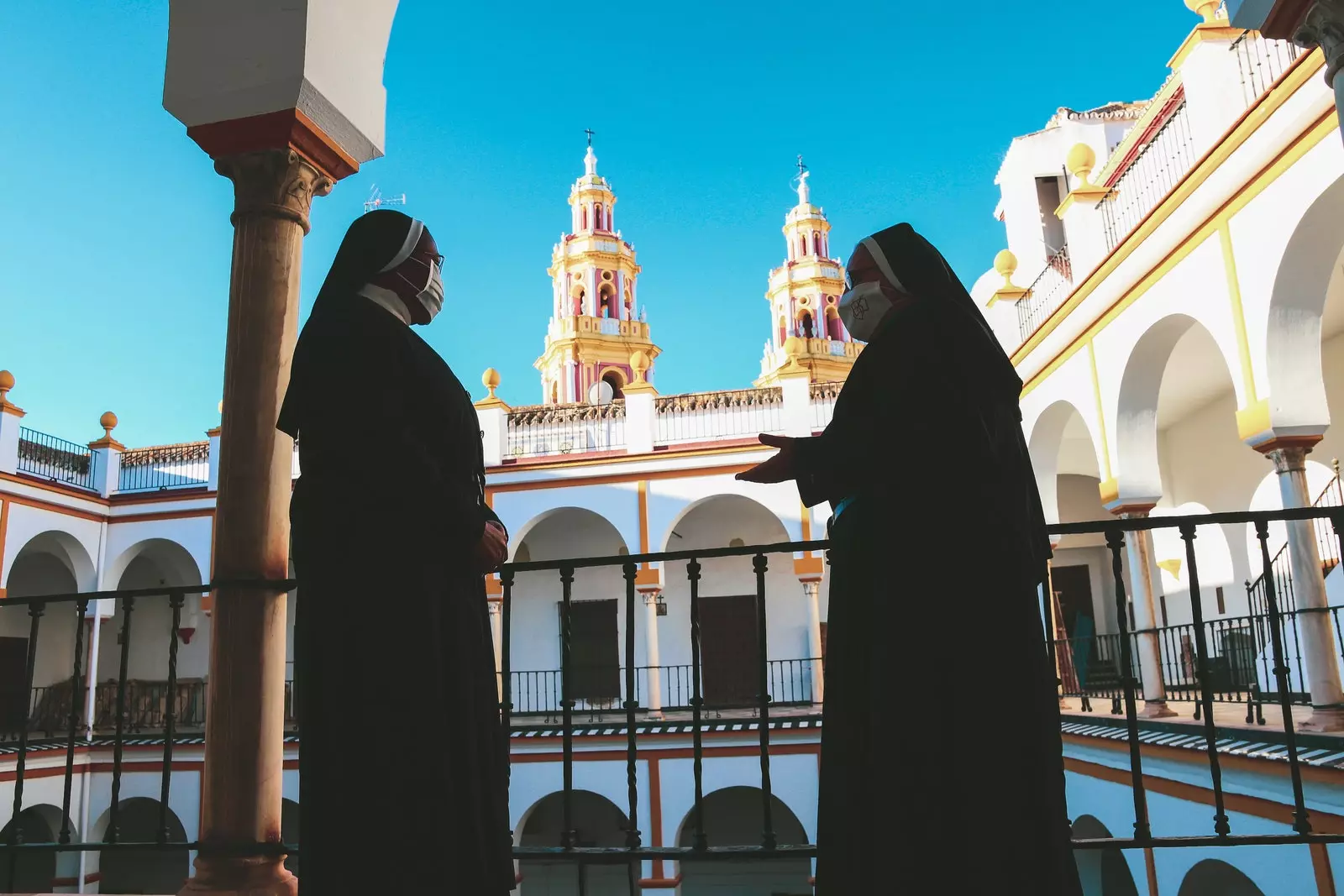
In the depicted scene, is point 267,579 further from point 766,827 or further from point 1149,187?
point 1149,187

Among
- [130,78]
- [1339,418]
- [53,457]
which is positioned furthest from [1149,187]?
[53,457]

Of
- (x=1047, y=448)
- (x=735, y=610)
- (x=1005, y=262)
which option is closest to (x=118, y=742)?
(x=1047, y=448)

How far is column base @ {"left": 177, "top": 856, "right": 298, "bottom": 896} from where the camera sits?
8.20 ft

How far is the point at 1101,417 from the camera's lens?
10344 millimetres

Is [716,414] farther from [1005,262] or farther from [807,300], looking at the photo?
[807,300]

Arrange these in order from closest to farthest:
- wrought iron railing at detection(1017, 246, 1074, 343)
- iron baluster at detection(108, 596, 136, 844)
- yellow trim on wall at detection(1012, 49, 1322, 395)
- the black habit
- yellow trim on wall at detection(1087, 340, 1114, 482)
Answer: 1. the black habit
2. iron baluster at detection(108, 596, 136, 844)
3. yellow trim on wall at detection(1012, 49, 1322, 395)
4. yellow trim on wall at detection(1087, 340, 1114, 482)
5. wrought iron railing at detection(1017, 246, 1074, 343)

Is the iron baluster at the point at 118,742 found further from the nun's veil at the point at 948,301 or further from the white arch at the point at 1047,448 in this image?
the white arch at the point at 1047,448

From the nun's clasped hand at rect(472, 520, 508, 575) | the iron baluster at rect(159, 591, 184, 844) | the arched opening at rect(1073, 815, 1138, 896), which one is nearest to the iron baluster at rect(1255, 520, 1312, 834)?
the nun's clasped hand at rect(472, 520, 508, 575)

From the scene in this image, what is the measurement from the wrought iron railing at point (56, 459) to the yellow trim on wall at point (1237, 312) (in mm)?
16835

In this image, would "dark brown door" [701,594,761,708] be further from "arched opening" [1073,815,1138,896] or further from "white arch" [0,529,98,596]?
"white arch" [0,529,98,596]

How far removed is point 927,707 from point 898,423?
1.75ft

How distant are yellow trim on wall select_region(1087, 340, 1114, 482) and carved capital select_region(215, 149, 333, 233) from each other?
928 cm

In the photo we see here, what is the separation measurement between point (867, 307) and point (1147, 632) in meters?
8.56

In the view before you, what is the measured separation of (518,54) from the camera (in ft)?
46.5
